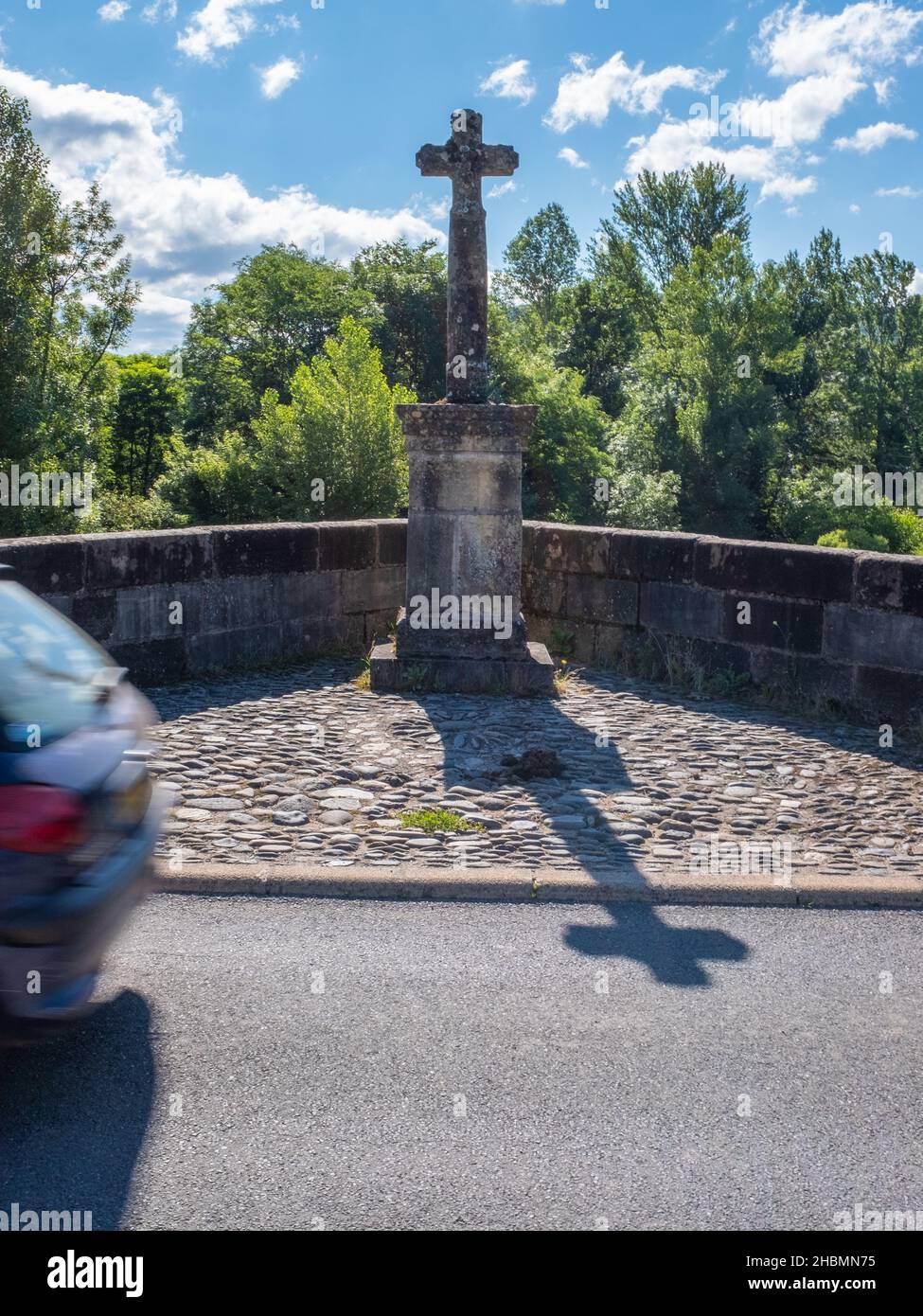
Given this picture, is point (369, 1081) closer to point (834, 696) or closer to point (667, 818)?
point (667, 818)

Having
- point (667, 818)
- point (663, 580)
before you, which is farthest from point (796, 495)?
point (667, 818)

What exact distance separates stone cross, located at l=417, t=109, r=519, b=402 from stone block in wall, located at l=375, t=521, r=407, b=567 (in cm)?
195

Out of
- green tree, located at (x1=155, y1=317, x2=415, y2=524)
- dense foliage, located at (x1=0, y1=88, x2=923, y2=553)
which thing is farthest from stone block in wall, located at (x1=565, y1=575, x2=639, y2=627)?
dense foliage, located at (x1=0, y1=88, x2=923, y2=553)

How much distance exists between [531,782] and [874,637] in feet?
10.0

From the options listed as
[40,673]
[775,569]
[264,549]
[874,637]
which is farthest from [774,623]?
[40,673]

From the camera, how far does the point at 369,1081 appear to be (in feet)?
13.0

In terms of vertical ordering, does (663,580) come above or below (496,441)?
below

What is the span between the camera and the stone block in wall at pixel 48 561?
901 centimetres

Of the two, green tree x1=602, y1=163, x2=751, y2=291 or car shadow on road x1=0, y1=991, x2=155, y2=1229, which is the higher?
green tree x1=602, y1=163, x2=751, y2=291

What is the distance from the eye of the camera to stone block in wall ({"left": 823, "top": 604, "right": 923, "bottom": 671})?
29.3 feet

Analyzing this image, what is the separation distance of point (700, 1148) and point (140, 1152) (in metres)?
1.49

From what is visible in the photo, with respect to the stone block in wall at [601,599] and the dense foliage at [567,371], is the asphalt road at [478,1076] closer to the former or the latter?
the stone block in wall at [601,599]

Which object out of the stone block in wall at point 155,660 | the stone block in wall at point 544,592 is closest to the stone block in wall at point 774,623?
the stone block in wall at point 544,592

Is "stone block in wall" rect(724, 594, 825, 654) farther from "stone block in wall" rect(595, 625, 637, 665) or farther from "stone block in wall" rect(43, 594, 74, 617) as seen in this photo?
"stone block in wall" rect(43, 594, 74, 617)
